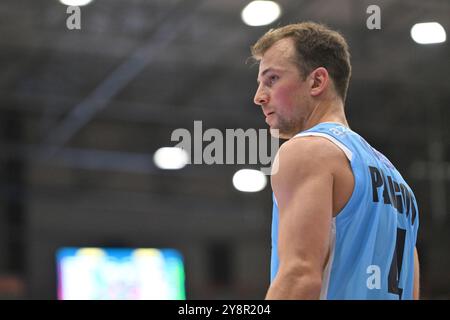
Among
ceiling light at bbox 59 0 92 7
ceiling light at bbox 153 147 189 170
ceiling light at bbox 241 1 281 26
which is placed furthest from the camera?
ceiling light at bbox 153 147 189 170

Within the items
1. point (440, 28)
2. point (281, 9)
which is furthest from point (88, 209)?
point (440, 28)

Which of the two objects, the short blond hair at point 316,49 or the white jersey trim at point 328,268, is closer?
the white jersey trim at point 328,268

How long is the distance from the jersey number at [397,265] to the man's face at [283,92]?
44 centimetres

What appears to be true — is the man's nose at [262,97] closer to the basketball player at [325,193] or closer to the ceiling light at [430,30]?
the basketball player at [325,193]

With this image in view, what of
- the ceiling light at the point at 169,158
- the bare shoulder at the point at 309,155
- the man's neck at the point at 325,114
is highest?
the ceiling light at the point at 169,158

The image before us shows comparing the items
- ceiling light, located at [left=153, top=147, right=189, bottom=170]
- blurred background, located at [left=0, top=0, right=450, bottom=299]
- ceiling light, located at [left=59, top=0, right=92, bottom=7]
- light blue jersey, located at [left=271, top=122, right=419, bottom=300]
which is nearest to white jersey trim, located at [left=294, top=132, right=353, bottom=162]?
light blue jersey, located at [left=271, top=122, right=419, bottom=300]

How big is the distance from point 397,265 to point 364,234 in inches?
7.9

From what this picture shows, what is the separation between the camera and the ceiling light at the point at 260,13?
1133 cm

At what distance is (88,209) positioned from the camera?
68.6ft

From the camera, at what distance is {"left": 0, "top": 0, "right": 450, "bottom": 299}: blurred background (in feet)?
Answer: 40.5
